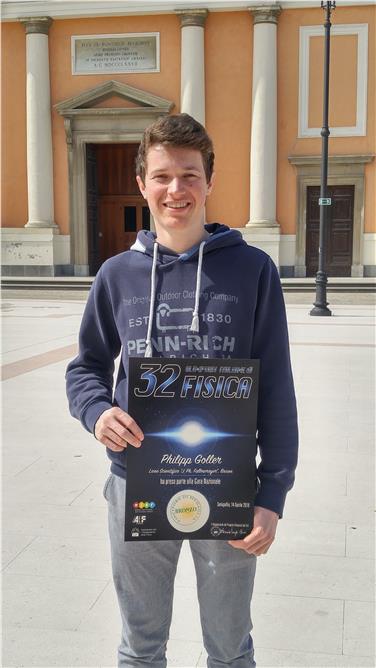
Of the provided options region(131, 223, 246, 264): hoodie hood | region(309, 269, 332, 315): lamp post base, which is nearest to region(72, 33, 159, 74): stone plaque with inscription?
region(309, 269, 332, 315): lamp post base

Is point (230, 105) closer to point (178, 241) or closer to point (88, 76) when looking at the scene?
point (88, 76)

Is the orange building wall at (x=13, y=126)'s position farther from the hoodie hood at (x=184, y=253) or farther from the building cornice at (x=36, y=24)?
the hoodie hood at (x=184, y=253)

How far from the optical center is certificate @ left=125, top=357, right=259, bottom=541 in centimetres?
185

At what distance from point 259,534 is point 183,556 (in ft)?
6.07

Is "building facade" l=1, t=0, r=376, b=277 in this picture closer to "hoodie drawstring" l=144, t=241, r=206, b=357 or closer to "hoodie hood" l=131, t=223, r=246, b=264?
"hoodie hood" l=131, t=223, r=246, b=264

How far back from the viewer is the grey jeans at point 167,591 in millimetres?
2066

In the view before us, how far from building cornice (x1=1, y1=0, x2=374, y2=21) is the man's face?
21.9 meters

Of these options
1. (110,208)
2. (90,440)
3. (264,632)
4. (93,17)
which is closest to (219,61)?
(93,17)

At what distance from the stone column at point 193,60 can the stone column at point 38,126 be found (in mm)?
4491

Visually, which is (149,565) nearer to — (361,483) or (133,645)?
(133,645)

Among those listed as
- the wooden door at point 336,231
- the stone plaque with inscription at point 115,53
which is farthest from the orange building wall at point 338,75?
the stone plaque with inscription at point 115,53

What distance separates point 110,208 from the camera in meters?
26.8

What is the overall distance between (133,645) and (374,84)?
2247 centimetres

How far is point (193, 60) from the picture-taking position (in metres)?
22.3
